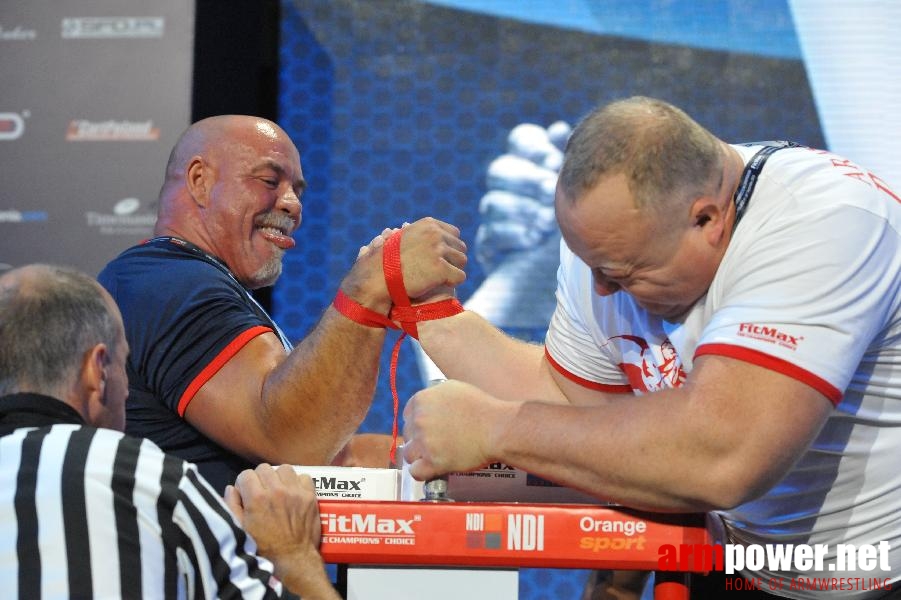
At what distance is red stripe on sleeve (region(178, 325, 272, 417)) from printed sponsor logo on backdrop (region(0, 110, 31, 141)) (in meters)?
1.81

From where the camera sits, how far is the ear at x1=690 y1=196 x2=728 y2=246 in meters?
1.29

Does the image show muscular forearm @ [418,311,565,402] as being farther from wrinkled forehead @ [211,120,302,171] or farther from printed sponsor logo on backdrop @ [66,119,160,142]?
printed sponsor logo on backdrop @ [66,119,160,142]

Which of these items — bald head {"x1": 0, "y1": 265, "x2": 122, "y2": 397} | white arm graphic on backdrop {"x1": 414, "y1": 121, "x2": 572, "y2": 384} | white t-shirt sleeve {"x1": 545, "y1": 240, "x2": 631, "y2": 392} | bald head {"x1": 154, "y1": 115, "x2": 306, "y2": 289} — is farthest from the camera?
white arm graphic on backdrop {"x1": 414, "y1": 121, "x2": 572, "y2": 384}

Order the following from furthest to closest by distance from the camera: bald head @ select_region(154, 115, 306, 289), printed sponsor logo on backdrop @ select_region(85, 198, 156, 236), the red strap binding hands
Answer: printed sponsor logo on backdrop @ select_region(85, 198, 156, 236) → bald head @ select_region(154, 115, 306, 289) → the red strap binding hands

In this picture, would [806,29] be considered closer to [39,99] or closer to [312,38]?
[312,38]

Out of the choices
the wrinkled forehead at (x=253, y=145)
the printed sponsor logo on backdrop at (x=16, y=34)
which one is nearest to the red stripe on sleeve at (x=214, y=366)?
the wrinkled forehead at (x=253, y=145)

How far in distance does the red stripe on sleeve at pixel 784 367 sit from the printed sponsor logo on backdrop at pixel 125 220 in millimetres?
2327

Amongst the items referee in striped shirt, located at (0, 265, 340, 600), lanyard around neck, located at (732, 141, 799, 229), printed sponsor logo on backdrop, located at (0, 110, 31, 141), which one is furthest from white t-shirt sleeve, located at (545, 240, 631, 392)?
printed sponsor logo on backdrop, located at (0, 110, 31, 141)

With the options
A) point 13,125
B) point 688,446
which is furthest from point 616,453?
point 13,125

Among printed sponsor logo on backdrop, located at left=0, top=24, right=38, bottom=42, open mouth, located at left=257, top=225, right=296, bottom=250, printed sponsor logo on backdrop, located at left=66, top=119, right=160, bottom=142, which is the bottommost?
open mouth, located at left=257, top=225, right=296, bottom=250

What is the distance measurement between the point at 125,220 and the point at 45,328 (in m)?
2.03

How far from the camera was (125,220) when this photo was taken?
3182 mm

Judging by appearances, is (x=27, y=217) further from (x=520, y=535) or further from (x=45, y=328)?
(x=520, y=535)

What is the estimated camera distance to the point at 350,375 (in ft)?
5.98
